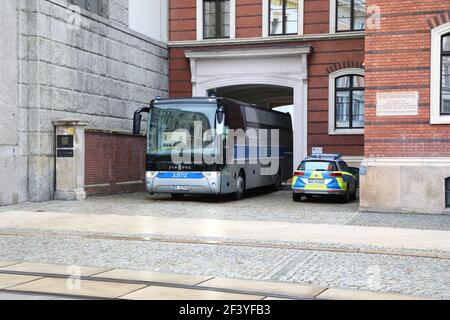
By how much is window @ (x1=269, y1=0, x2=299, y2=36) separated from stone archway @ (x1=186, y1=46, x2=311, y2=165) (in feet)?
3.68

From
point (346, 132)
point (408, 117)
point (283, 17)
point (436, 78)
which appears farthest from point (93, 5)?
point (436, 78)

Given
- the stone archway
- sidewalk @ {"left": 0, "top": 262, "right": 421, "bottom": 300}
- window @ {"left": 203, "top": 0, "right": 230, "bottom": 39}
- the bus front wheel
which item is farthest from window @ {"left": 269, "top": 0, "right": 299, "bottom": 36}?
sidewalk @ {"left": 0, "top": 262, "right": 421, "bottom": 300}

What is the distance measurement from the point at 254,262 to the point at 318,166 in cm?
1120

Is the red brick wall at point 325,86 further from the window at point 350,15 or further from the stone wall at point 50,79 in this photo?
the stone wall at point 50,79

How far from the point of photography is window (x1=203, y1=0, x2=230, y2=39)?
89.9 feet

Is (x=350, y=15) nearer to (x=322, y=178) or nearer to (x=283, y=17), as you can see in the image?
(x=283, y=17)

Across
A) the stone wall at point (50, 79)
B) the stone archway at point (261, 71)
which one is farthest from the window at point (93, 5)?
the stone archway at point (261, 71)

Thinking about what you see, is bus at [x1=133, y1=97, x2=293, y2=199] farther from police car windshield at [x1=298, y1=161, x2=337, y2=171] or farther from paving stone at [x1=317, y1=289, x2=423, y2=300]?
paving stone at [x1=317, y1=289, x2=423, y2=300]

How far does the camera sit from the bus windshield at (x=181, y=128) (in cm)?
1955

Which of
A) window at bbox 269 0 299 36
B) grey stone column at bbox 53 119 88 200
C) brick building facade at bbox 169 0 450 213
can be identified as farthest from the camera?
window at bbox 269 0 299 36

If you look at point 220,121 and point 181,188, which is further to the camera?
point 181,188

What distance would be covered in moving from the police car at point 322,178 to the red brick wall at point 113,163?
6194 mm

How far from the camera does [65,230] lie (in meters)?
12.8

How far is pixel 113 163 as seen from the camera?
22.3m
